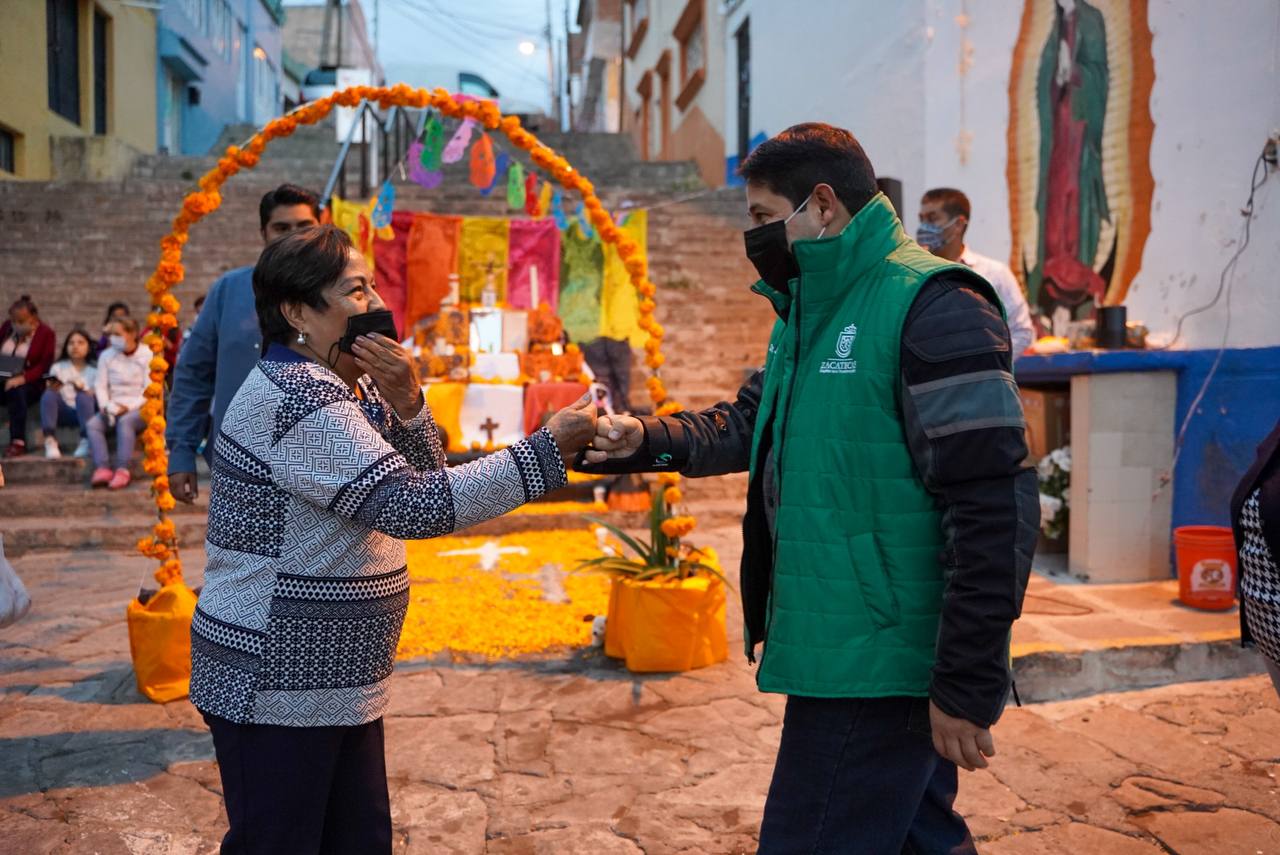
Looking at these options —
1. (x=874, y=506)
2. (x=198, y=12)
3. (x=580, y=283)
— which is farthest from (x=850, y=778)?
(x=198, y=12)

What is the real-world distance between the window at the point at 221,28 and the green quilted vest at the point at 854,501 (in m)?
25.0

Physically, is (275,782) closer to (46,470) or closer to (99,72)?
(46,470)

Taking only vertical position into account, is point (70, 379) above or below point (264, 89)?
below

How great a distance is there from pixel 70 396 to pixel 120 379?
463 millimetres

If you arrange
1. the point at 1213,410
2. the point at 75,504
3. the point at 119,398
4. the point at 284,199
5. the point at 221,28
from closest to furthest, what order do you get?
the point at 284,199, the point at 1213,410, the point at 75,504, the point at 119,398, the point at 221,28

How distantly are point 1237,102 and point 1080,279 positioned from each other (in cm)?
156

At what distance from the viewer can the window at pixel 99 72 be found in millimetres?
17438

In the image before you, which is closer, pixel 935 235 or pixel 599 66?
pixel 935 235

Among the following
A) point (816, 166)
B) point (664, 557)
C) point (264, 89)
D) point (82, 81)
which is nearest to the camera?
point (816, 166)

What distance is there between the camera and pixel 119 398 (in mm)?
8430

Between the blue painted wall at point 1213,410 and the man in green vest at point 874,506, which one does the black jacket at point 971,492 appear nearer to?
the man in green vest at point 874,506

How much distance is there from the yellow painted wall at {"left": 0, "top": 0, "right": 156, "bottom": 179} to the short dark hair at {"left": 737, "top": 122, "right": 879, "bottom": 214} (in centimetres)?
1538

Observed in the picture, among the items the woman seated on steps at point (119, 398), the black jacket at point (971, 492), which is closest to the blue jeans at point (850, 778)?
the black jacket at point (971, 492)

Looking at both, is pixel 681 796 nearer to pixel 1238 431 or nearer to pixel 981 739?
pixel 981 739
